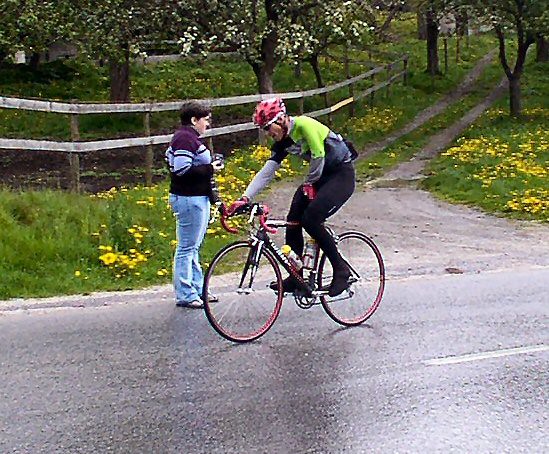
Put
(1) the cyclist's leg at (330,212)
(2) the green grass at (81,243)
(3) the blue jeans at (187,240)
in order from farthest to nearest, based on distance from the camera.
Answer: (2) the green grass at (81,243), (3) the blue jeans at (187,240), (1) the cyclist's leg at (330,212)

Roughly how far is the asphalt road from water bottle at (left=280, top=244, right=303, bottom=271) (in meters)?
0.53

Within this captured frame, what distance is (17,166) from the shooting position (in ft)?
61.3

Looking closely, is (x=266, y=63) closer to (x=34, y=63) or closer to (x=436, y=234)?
(x=436, y=234)

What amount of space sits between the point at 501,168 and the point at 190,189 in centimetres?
1084

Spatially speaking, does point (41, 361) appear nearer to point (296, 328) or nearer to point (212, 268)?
point (212, 268)

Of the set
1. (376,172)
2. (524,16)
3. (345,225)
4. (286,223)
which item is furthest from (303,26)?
(286,223)

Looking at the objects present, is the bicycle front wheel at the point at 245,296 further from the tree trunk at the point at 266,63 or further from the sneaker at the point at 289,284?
the tree trunk at the point at 266,63

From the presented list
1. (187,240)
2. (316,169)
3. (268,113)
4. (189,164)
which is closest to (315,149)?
(316,169)

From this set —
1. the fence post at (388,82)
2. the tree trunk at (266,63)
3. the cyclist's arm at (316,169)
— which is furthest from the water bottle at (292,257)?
the fence post at (388,82)

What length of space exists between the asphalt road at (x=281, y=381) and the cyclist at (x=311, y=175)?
2.27ft

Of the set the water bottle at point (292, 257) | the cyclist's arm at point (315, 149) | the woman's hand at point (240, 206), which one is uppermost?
the cyclist's arm at point (315, 149)

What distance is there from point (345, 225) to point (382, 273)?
486 cm

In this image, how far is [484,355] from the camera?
7195 mm

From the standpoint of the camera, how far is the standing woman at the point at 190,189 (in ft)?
27.2
